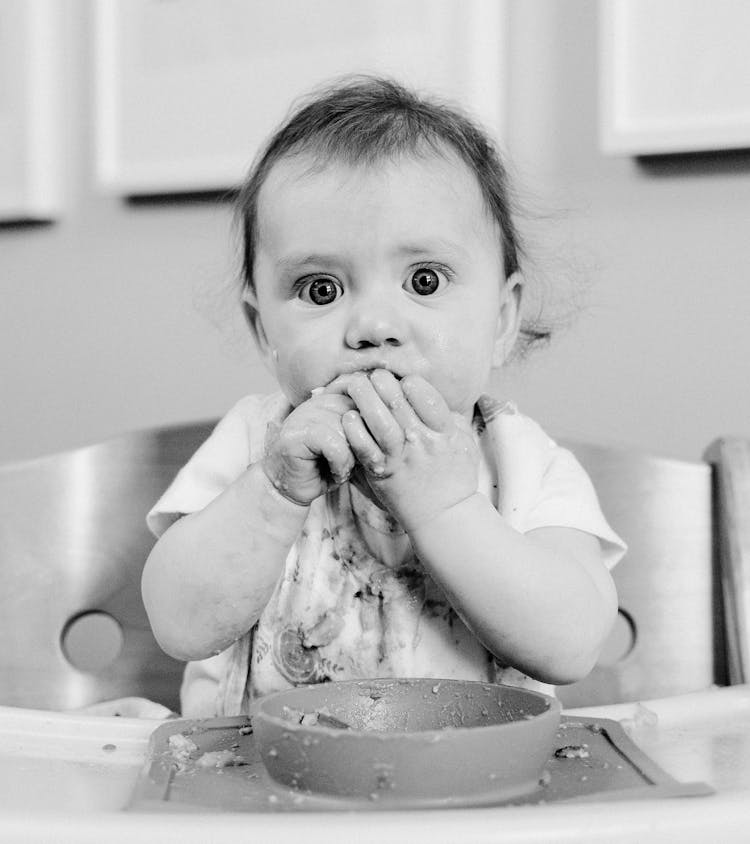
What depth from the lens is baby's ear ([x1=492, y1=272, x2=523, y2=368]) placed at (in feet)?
2.99

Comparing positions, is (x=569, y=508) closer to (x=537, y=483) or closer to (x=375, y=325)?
(x=537, y=483)

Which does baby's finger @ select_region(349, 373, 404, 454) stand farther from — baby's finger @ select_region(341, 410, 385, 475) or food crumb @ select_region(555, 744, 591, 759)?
food crumb @ select_region(555, 744, 591, 759)

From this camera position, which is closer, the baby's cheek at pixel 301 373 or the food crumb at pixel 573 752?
the food crumb at pixel 573 752

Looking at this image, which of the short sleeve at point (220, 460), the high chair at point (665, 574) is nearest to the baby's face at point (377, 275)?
the short sleeve at point (220, 460)

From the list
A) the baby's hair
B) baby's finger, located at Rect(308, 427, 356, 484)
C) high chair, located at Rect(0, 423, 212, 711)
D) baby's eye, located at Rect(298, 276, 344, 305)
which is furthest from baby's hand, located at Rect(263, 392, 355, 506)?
high chair, located at Rect(0, 423, 212, 711)

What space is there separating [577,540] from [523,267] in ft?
0.94

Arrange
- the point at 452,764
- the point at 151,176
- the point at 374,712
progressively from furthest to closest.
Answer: the point at 151,176
the point at 374,712
the point at 452,764

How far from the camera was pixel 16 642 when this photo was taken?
3.17 ft

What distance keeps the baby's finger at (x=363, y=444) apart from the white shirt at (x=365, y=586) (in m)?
0.18

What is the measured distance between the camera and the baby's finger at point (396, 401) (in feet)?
2.19

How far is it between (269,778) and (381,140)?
466 millimetres

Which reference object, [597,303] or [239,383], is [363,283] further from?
[239,383]

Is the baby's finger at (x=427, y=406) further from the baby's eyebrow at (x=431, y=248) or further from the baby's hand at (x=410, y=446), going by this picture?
the baby's eyebrow at (x=431, y=248)

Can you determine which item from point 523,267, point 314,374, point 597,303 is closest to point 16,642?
point 314,374
